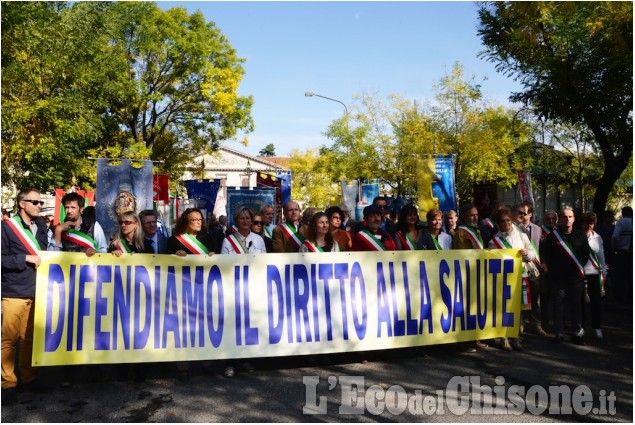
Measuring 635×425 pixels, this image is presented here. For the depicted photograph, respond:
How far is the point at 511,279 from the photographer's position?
7.29 m

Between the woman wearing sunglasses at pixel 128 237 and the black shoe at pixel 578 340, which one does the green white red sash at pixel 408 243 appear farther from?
the woman wearing sunglasses at pixel 128 237

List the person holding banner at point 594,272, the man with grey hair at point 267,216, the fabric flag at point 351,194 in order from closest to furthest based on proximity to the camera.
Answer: the person holding banner at point 594,272, the man with grey hair at point 267,216, the fabric flag at point 351,194

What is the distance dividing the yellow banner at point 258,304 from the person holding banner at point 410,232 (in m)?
0.56

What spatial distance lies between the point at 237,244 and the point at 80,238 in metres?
1.56

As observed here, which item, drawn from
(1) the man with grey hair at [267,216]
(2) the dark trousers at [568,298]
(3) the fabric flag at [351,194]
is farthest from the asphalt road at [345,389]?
(3) the fabric flag at [351,194]

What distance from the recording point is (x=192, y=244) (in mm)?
6398

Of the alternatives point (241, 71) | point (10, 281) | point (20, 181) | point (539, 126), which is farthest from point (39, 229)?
point (539, 126)

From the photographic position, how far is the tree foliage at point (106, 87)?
2070cm

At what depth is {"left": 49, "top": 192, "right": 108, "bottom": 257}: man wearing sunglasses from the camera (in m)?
6.28

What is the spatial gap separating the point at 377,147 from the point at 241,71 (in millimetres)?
9330

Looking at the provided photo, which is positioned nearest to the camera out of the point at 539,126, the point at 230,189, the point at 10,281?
the point at 10,281

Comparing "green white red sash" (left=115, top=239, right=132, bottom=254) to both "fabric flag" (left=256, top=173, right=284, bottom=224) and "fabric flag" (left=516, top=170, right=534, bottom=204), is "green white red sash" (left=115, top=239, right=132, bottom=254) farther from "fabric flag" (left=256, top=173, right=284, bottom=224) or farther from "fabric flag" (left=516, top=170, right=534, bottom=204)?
"fabric flag" (left=516, top=170, right=534, bottom=204)

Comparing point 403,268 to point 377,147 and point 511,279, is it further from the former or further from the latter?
point 377,147

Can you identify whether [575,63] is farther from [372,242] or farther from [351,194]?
[372,242]
